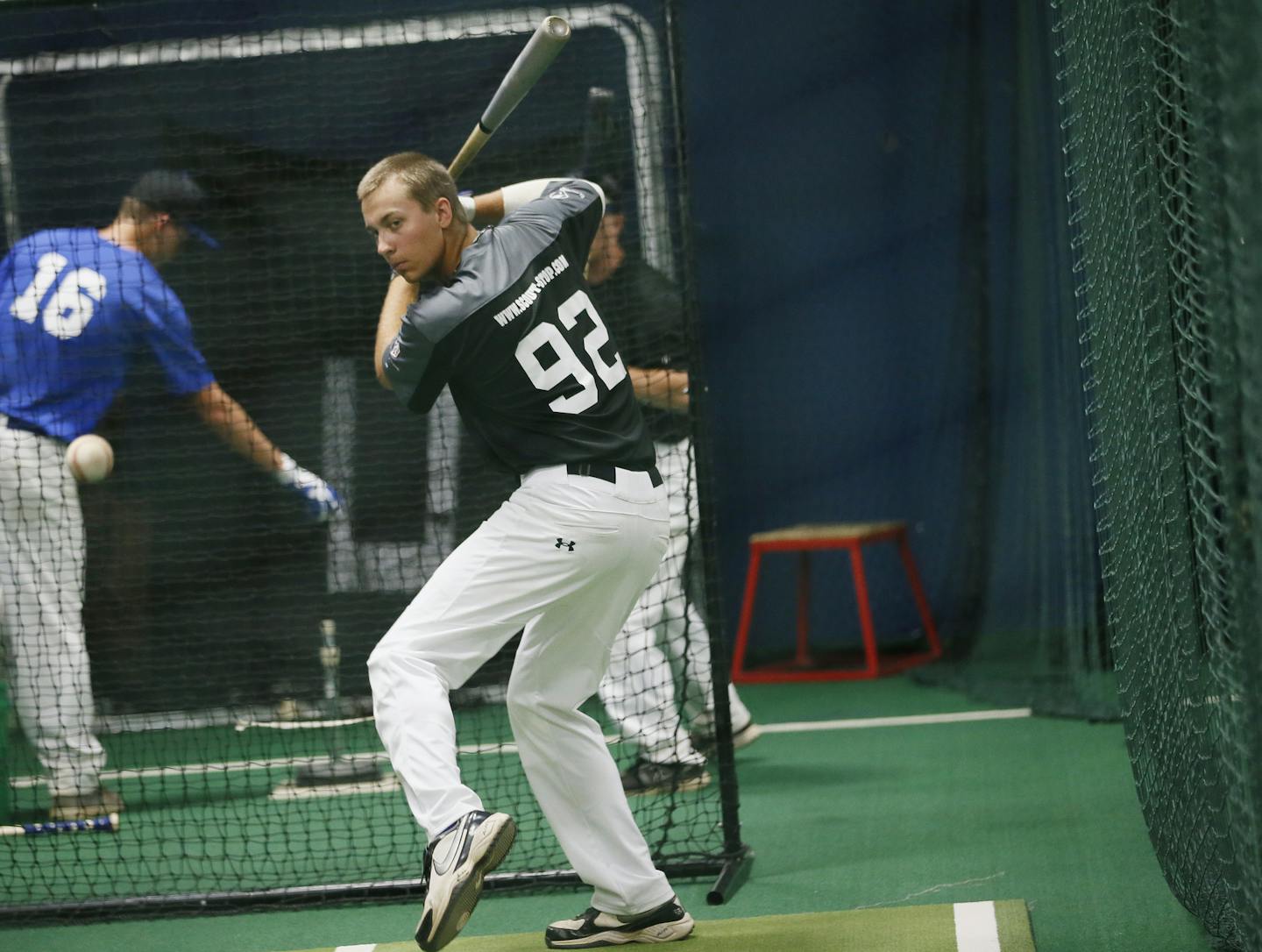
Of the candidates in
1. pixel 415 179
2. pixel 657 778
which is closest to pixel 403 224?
pixel 415 179

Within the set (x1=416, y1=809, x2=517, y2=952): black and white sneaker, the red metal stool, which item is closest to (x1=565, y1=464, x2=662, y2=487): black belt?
(x1=416, y1=809, x2=517, y2=952): black and white sneaker

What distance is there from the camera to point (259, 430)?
6574mm

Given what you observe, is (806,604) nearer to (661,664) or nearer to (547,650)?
(661,664)

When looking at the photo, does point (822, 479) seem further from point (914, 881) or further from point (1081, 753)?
point (914, 881)

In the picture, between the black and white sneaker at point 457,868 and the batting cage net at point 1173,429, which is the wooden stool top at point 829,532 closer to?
the batting cage net at point 1173,429

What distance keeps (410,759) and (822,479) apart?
5.16 meters

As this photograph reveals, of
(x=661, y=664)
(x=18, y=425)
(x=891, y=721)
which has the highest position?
(x=18, y=425)

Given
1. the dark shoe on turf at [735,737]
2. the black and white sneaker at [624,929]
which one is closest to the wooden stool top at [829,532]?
the dark shoe on turf at [735,737]

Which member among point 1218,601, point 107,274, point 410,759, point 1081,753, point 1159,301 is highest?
point 107,274

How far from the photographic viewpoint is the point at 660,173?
17.2ft

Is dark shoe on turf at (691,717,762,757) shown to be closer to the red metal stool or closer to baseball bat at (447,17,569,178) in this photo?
the red metal stool

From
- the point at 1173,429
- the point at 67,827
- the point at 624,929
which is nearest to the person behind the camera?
the point at 1173,429

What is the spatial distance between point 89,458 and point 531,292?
2193 millimetres

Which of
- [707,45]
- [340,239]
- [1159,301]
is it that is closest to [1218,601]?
[1159,301]
